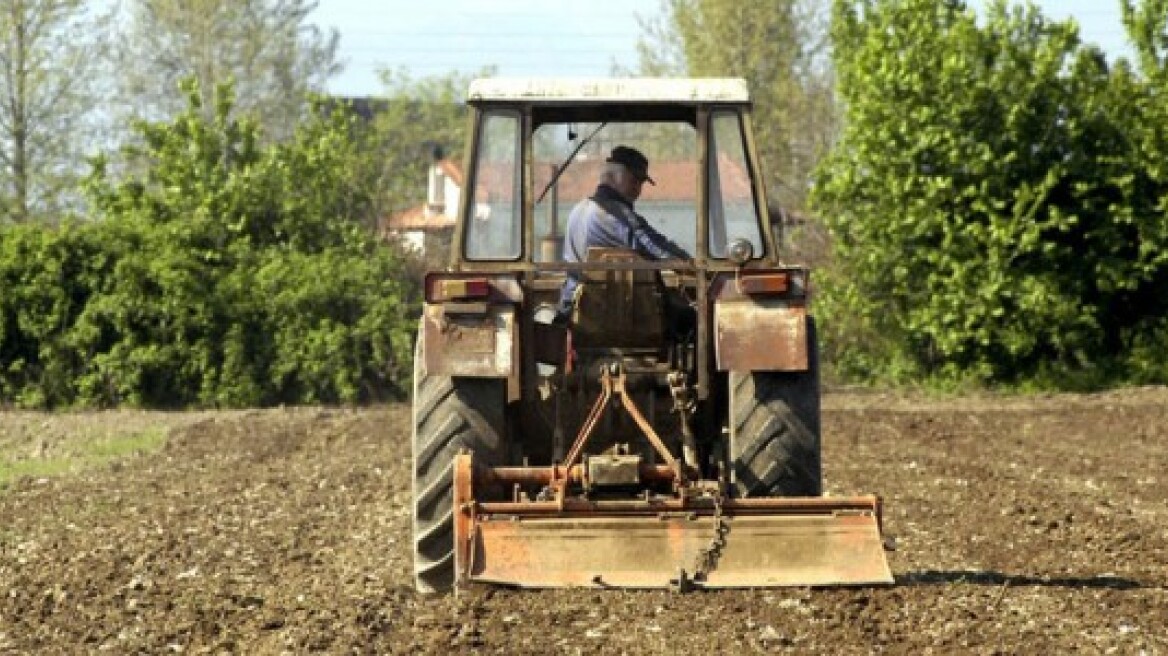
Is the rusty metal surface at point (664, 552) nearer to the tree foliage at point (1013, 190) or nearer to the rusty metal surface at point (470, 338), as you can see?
the rusty metal surface at point (470, 338)

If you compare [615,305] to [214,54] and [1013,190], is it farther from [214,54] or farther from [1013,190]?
[214,54]

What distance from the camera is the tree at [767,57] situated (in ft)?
157

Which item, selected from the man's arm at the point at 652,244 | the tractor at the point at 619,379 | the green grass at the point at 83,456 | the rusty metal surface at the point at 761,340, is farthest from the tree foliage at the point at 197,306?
the rusty metal surface at the point at 761,340

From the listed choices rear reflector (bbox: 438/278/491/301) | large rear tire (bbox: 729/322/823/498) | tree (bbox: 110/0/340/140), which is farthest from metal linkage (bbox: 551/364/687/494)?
tree (bbox: 110/0/340/140)

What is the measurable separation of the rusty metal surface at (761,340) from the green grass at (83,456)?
8606 mm

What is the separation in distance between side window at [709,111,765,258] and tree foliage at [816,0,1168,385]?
1543 centimetres

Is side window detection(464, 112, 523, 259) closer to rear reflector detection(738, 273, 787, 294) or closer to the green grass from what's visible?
rear reflector detection(738, 273, 787, 294)

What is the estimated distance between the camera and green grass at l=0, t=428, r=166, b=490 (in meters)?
17.7

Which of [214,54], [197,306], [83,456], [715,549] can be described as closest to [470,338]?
[715,549]

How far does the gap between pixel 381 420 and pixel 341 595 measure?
1223cm

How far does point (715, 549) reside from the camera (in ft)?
29.0

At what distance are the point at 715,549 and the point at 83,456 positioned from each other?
11612mm

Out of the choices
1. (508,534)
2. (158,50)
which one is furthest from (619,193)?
→ (158,50)

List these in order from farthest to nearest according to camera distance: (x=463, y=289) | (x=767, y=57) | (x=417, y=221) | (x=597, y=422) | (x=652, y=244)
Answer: (x=767, y=57), (x=417, y=221), (x=652, y=244), (x=597, y=422), (x=463, y=289)
